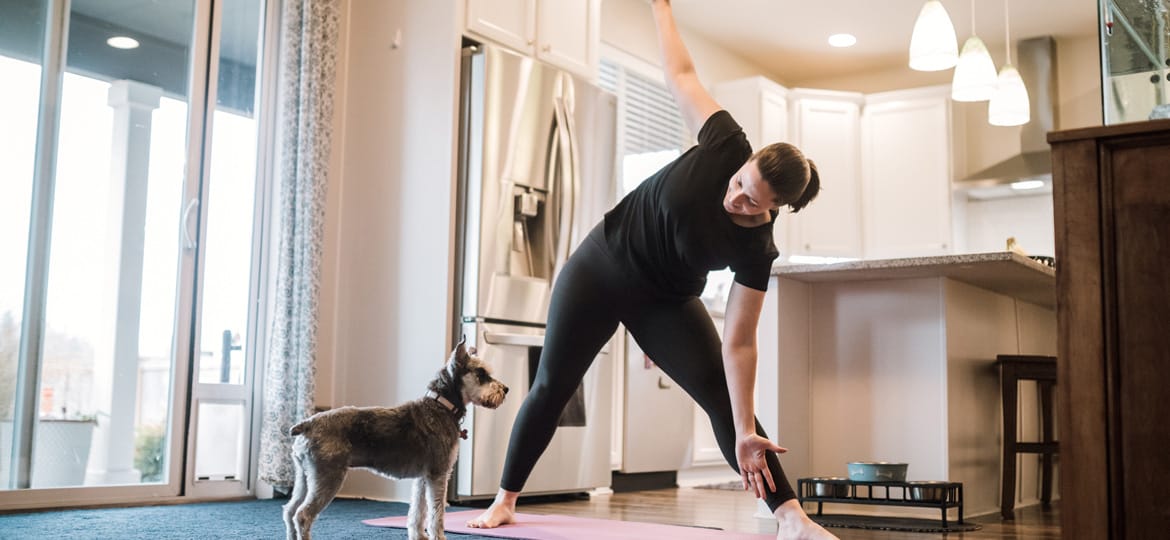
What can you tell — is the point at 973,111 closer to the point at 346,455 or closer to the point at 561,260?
the point at 561,260

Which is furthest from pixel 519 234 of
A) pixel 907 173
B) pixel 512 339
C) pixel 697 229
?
pixel 907 173

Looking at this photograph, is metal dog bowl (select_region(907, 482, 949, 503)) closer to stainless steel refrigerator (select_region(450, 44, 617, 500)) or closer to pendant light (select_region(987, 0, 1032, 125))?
stainless steel refrigerator (select_region(450, 44, 617, 500))

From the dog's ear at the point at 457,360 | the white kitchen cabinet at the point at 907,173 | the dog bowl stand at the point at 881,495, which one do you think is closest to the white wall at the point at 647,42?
the white kitchen cabinet at the point at 907,173

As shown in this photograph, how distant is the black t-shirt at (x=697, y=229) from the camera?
2.29 m

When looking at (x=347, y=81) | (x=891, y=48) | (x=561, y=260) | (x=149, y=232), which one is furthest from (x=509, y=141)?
(x=891, y=48)

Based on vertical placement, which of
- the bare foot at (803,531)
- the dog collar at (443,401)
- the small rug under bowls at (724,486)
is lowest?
the small rug under bowls at (724,486)

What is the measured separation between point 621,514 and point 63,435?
1.91 metres

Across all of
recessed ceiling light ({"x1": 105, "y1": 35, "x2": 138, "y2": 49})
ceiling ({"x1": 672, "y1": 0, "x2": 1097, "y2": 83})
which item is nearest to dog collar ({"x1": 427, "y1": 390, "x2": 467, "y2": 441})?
recessed ceiling light ({"x1": 105, "y1": 35, "x2": 138, "y2": 49})

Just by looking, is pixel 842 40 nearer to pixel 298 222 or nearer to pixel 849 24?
pixel 849 24

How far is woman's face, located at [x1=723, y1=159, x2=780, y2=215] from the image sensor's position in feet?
6.94

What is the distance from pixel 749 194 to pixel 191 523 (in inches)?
77.8

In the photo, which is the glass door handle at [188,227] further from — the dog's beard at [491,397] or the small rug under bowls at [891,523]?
the small rug under bowls at [891,523]

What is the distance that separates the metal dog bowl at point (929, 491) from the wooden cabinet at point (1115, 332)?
155cm

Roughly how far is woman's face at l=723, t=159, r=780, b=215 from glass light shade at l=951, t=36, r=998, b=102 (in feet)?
8.04
